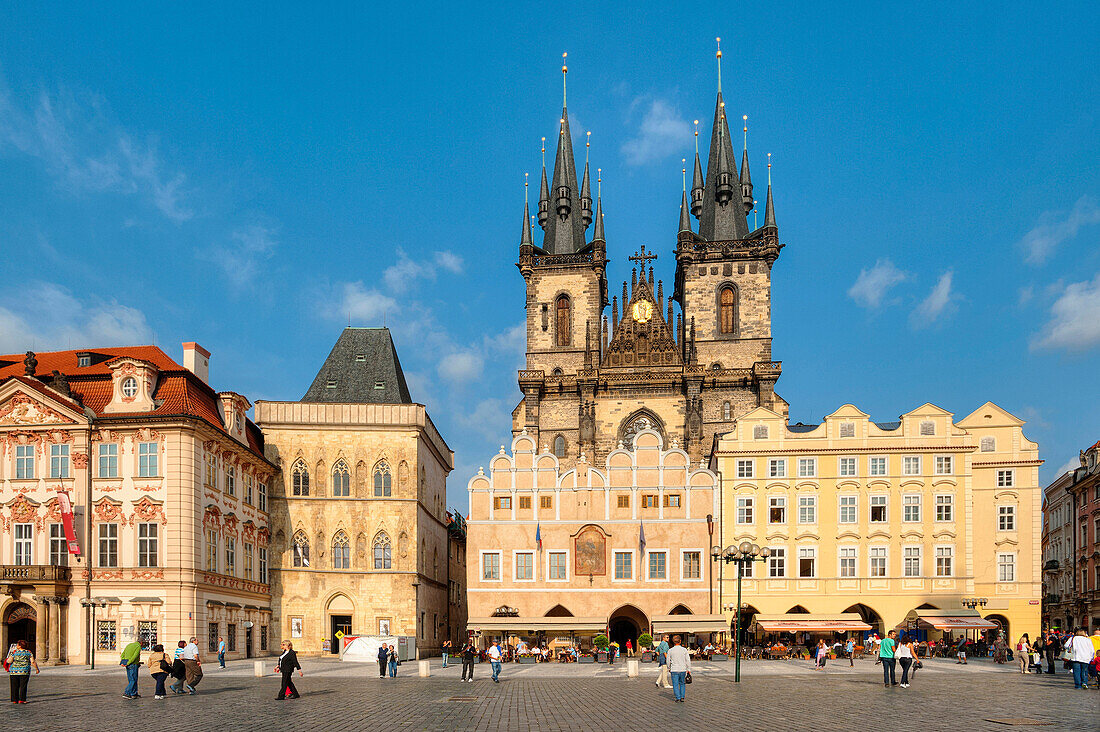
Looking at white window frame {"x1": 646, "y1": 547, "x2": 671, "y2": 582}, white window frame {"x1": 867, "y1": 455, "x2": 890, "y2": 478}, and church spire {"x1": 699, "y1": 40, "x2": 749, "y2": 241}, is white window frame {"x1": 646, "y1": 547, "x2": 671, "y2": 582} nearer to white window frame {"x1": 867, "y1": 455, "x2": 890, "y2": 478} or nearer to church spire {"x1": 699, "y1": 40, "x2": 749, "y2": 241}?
white window frame {"x1": 867, "y1": 455, "x2": 890, "y2": 478}

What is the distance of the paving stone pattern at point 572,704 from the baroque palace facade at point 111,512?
7532mm

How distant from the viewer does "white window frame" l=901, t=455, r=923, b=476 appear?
5619 cm

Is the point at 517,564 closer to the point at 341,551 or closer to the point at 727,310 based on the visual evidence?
the point at 341,551

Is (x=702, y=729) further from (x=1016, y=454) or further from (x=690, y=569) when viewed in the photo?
(x=1016, y=454)

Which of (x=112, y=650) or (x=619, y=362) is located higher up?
(x=619, y=362)

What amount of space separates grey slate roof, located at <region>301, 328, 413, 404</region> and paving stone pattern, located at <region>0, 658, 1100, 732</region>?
2386 cm

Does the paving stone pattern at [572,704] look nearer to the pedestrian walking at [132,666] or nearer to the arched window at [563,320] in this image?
the pedestrian walking at [132,666]

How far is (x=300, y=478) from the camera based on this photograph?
181ft

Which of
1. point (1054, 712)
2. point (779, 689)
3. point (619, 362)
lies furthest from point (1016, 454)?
point (1054, 712)

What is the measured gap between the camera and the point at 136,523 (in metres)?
45.6

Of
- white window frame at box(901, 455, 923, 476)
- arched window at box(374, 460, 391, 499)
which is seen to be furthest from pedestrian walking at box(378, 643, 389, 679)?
white window frame at box(901, 455, 923, 476)

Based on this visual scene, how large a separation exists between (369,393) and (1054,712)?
4333cm

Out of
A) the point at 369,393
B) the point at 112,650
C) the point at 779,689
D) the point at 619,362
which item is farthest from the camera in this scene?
the point at 619,362

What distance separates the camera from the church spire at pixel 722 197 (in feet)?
268
